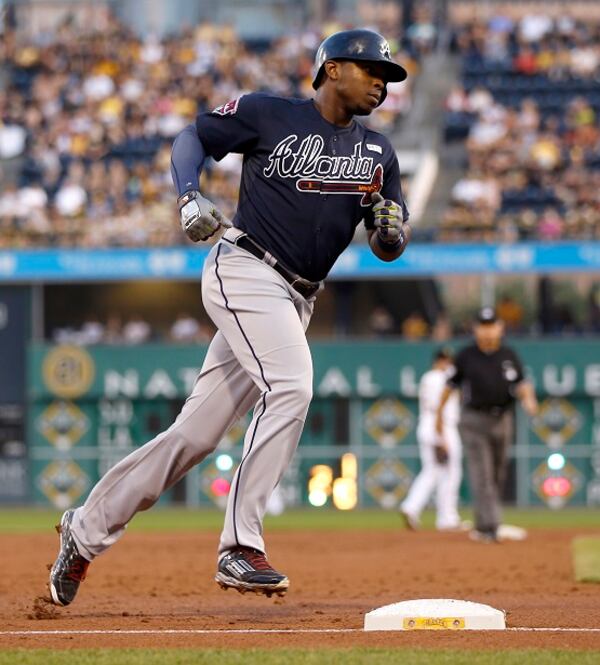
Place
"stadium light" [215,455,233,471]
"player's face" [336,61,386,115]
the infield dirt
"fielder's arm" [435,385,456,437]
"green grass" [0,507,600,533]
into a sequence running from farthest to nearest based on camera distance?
"stadium light" [215,455,233,471], "green grass" [0,507,600,533], "fielder's arm" [435,385,456,437], "player's face" [336,61,386,115], the infield dirt

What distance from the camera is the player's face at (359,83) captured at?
6.56m

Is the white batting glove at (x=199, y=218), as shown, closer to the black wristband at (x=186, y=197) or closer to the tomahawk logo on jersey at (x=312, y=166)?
the black wristband at (x=186, y=197)

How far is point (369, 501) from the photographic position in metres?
23.2

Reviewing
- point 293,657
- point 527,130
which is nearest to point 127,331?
point 527,130

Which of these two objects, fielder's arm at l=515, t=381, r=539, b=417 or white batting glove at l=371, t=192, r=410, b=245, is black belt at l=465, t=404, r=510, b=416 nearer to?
fielder's arm at l=515, t=381, r=539, b=417

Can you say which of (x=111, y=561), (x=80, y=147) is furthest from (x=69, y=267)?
(x=111, y=561)

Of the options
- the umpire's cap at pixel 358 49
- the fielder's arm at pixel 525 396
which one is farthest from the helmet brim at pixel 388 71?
the fielder's arm at pixel 525 396

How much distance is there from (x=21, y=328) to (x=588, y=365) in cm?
857

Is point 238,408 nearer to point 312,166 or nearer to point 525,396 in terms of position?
point 312,166

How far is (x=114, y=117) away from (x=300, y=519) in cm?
956

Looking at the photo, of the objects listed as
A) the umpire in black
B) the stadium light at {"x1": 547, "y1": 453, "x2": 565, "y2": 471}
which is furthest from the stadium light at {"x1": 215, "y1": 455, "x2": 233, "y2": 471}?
the umpire in black

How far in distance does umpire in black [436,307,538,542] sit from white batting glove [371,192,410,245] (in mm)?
7859

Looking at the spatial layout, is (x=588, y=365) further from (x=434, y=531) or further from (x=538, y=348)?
(x=434, y=531)

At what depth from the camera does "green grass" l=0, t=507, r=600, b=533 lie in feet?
60.5
